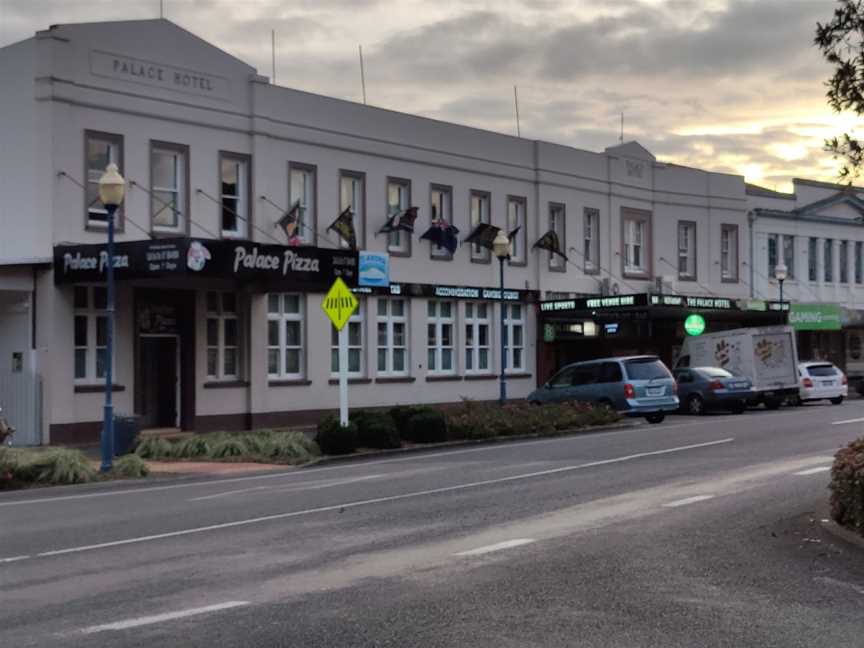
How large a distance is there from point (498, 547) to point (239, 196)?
2058 cm

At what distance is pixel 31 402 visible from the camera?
25.6 meters

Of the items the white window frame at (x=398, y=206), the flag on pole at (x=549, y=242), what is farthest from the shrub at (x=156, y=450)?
the flag on pole at (x=549, y=242)

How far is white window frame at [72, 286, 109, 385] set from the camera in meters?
26.8

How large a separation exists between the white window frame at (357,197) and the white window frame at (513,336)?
692 cm

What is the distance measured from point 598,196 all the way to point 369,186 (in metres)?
11.2

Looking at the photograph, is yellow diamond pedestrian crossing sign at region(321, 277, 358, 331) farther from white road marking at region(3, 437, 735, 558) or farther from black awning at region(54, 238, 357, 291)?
white road marking at region(3, 437, 735, 558)

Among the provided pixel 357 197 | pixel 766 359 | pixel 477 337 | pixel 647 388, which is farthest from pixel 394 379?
pixel 766 359

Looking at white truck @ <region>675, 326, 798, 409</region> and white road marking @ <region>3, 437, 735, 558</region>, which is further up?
white truck @ <region>675, 326, 798, 409</region>

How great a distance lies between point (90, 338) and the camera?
88.6ft

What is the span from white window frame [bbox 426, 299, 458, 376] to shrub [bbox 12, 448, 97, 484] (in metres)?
17.4

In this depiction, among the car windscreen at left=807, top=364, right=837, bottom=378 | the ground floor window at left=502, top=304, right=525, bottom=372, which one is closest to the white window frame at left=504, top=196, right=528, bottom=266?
the ground floor window at left=502, top=304, right=525, bottom=372

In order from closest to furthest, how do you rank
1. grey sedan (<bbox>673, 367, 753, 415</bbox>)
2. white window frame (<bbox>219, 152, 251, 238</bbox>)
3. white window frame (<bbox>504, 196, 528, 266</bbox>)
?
1. white window frame (<bbox>219, 152, 251, 238</bbox>)
2. grey sedan (<bbox>673, 367, 753, 415</bbox>)
3. white window frame (<bbox>504, 196, 528, 266</bbox>)

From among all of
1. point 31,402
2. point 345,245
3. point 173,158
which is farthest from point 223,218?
point 31,402

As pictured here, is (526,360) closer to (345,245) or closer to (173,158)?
(345,245)
